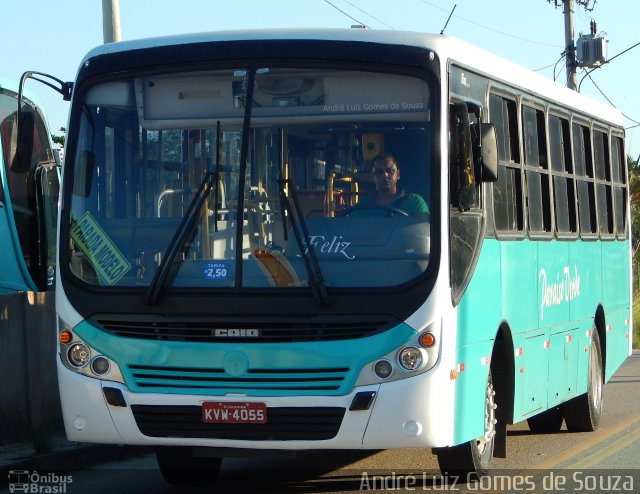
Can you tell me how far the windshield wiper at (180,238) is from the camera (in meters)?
7.92

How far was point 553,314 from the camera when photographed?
10750 mm

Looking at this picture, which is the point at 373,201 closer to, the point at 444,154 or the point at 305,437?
the point at 444,154

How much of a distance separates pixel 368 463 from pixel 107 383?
2944 millimetres

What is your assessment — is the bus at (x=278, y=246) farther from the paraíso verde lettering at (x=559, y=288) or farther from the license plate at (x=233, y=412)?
the paraíso verde lettering at (x=559, y=288)

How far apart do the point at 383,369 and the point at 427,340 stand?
0.32 m

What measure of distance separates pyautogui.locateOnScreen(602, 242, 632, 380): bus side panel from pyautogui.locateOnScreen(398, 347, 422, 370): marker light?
18.7 ft

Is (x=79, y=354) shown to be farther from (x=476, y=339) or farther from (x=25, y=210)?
(x=25, y=210)

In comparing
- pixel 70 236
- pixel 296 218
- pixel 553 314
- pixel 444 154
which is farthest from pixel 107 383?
pixel 553 314

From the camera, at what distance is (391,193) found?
26.5 feet

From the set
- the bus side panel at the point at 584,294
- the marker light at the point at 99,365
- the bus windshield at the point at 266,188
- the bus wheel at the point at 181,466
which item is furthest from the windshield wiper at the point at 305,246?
the bus side panel at the point at 584,294

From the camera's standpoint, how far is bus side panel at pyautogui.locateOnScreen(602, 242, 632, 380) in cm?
1314

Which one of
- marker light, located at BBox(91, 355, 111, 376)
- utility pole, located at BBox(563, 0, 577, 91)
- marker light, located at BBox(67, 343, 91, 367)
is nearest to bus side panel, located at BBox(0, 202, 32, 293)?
marker light, located at BBox(67, 343, 91, 367)

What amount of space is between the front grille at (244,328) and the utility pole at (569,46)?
992 inches

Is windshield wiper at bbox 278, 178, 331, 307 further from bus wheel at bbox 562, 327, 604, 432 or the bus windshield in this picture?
bus wheel at bbox 562, 327, 604, 432
